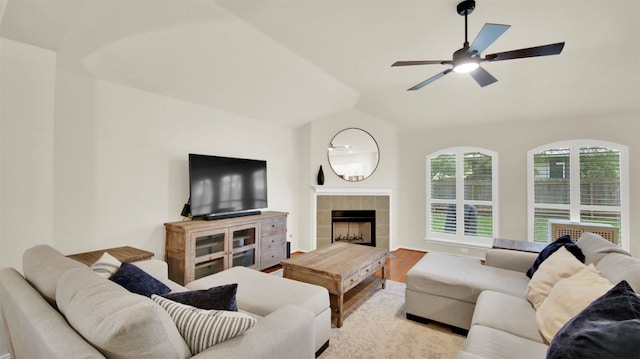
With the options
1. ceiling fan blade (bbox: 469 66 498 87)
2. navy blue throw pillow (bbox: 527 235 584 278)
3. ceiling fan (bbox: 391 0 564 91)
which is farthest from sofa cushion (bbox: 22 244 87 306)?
navy blue throw pillow (bbox: 527 235 584 278)

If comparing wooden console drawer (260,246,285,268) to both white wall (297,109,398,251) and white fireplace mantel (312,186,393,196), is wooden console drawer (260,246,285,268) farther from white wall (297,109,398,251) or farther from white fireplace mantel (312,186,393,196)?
white fireplace mantel (312,186,393,196)

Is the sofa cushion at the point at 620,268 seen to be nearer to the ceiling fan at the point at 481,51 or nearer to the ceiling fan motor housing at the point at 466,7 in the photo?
the ceiling fan at the point at 481,51

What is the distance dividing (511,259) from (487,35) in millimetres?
2195

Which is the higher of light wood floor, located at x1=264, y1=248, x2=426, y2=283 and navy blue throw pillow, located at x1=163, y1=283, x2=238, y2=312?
navy blue throw pillow, located at x1=163, y1=283, x2=238, y2=312

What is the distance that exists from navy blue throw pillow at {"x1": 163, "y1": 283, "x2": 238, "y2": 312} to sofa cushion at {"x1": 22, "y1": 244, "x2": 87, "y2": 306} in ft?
1.45

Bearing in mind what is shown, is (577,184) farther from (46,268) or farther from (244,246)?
(46,268)

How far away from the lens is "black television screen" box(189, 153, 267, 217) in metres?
3.37

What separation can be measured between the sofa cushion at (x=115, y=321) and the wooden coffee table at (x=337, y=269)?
1.64 meters

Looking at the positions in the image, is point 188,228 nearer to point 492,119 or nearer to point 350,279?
point 350,279

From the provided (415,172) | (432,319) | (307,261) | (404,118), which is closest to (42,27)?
(307,261)

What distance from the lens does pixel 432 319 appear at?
254cm

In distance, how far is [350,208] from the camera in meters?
5.05

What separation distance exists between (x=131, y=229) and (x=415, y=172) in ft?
15.1

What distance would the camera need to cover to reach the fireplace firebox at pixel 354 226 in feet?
16.8
